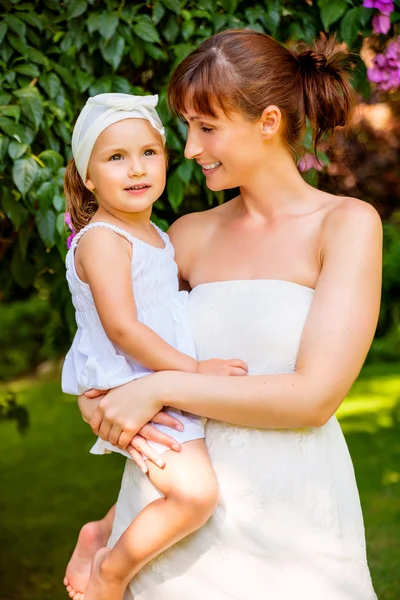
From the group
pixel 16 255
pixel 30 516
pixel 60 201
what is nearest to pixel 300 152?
pixel 60 201

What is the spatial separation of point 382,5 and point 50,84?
119 centimetres

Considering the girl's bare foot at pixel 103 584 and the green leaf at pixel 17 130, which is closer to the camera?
the girl's bare foot at pixel 103 584

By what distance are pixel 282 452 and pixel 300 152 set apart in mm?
862

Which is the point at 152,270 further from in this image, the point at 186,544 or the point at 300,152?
the point at 186,544

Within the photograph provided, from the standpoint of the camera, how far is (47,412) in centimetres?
754

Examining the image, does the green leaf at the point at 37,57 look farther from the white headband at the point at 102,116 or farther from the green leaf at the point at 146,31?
the white headband at the point at 102,116

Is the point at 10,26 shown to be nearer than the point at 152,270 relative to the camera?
No

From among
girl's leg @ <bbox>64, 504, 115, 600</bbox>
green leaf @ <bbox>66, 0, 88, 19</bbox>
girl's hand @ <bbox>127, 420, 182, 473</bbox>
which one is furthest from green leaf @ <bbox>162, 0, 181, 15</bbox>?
girl's leg @ <bbox>64, 504, 115, 600</bbox>

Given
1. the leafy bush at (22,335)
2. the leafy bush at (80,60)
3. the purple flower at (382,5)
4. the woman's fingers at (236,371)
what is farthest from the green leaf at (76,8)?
the leafy bush at (22,335)

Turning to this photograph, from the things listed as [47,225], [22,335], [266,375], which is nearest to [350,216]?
[266,375]

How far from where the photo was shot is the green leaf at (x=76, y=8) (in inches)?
126

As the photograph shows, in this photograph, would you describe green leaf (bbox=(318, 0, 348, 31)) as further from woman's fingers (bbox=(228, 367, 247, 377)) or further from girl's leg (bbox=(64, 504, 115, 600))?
girl's leg (bbox=(64, 504, 115, 600))

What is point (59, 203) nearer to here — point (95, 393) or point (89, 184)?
point (89, 184)

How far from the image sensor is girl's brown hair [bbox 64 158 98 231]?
8.87ft
